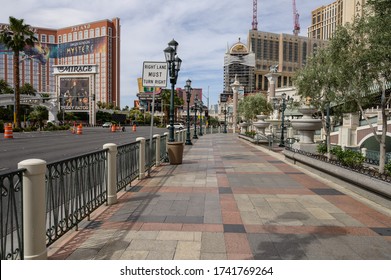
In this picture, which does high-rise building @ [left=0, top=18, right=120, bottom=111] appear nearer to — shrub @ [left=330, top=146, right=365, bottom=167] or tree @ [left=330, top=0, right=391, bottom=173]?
shrub @ [left=330, top=146, right=365, bottom=167]

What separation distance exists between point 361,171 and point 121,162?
5978 millimetres

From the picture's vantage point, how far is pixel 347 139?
66.3 ft

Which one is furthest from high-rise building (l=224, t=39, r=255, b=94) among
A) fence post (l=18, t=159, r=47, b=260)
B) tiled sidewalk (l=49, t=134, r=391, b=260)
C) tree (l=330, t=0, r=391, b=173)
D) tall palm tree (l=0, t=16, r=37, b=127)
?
fence post (l=18, t=159, r=47, b=260)

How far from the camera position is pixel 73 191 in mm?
4852

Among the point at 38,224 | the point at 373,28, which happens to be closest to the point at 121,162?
the point at 38,224

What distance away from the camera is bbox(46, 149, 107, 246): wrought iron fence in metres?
4.21

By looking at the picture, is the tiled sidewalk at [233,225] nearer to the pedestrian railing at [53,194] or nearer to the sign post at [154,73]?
the pedestrian railing at [53,194]

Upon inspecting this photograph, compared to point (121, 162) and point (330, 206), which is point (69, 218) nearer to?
point (121, 162)

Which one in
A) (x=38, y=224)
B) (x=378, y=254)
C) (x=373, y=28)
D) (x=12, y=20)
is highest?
(x=12, y=20)

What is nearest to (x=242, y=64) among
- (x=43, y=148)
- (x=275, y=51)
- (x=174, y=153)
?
(x=275, y=51)

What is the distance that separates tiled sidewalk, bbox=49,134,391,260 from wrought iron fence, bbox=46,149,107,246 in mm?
209

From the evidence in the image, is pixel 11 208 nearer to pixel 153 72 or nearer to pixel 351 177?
pixel 153 72

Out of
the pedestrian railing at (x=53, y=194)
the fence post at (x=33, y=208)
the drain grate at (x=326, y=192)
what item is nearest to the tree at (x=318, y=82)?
the drain grate at (x=326, y=192)

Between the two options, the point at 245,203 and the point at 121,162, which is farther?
the point at 121,162
